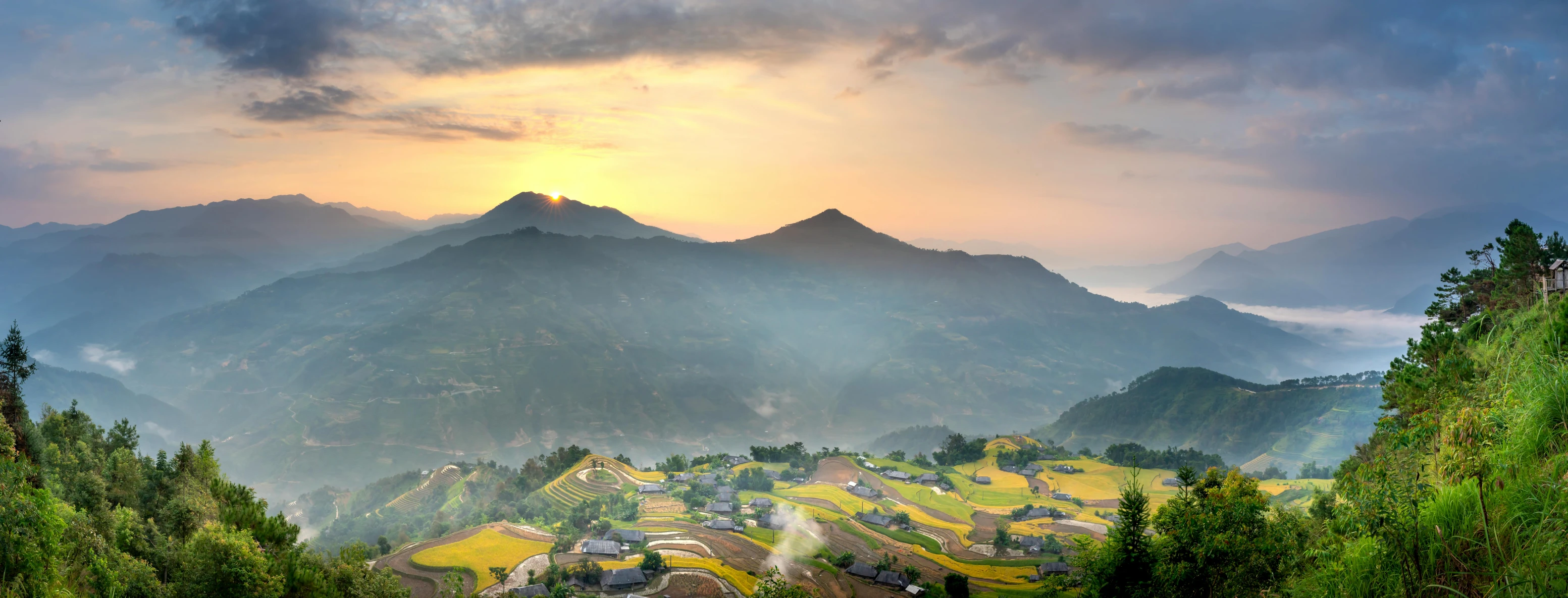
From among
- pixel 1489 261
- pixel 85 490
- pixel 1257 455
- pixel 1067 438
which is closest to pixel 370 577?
pixel 85 490

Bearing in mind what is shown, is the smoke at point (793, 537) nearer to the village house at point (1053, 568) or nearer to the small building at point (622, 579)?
the small building at point (622, 579)

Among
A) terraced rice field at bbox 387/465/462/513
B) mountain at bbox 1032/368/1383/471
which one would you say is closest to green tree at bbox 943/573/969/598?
terraced rice field at bbox 387/465/462/513

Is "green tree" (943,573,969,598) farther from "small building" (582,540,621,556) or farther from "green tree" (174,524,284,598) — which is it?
"green tree" (174,524,284,598)

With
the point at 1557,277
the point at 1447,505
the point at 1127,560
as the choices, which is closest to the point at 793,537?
the point at 1127,560

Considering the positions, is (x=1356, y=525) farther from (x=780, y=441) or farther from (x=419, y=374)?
(x=419, y=374)

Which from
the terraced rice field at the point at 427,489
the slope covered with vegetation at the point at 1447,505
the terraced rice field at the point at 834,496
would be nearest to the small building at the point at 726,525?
the terraced rice field at the point at 834,496
